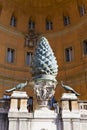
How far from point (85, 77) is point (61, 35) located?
5.33 m

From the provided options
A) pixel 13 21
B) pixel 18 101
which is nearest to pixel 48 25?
pixel 13 21

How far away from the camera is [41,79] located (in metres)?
8.45

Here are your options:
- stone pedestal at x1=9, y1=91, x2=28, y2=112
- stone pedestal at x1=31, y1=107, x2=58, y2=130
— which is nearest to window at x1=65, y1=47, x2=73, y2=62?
stone pedestal at x1=9, y1=91, x2=28, y2=112

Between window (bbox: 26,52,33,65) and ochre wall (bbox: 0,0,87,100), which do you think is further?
window (bbox: 26,52,33,65)

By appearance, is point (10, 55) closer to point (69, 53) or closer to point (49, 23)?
point (49, 23)

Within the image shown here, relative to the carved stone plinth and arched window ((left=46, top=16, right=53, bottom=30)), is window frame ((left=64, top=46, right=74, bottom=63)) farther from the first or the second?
the carved stone plinth

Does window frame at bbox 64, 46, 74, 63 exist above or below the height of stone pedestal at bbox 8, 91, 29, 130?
above

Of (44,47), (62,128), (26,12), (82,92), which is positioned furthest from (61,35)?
(62,128)

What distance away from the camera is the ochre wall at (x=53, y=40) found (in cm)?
2028

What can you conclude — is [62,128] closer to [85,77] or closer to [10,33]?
[85,77]

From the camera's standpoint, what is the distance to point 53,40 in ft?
74.4

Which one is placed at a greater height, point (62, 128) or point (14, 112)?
point (14, 112)

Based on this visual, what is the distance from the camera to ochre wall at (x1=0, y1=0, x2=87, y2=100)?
20.3 metres

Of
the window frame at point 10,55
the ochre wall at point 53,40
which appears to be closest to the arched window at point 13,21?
the ochre wall at point 53,40
